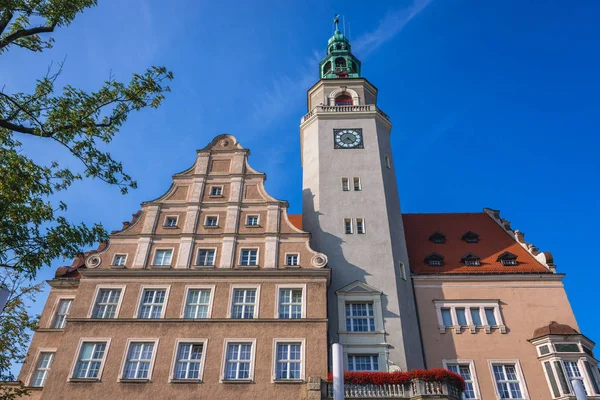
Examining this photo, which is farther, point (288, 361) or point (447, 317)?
point (447, 317)

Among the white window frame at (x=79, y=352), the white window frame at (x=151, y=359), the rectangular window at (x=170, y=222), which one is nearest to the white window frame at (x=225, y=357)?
the white window frame at (x=151, y=359)

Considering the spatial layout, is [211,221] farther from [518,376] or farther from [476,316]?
[518,376]

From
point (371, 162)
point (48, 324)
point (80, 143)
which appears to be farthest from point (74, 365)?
point (371, 162)

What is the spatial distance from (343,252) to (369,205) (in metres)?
3.84

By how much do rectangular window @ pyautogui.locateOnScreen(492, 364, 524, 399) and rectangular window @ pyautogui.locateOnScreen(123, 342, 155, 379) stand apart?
1768 cm

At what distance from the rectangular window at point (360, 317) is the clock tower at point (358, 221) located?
0.05 metres

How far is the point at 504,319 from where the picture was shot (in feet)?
85.6

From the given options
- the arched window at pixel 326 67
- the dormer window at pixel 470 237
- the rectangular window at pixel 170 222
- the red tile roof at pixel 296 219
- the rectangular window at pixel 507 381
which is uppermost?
the arched window at pixel 326 67

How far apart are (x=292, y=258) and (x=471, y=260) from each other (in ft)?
38.7

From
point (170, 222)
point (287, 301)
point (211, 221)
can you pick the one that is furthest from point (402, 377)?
point (170, 222)

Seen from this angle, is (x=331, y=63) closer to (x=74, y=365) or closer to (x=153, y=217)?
(x=153, y=217)

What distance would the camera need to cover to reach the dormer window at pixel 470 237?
3159cm

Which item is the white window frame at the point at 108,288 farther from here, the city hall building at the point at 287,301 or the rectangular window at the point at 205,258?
the rectangular window at the point at 205,258

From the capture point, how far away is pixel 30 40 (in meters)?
14.1
